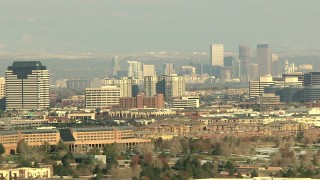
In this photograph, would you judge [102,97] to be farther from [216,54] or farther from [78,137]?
[216,54]

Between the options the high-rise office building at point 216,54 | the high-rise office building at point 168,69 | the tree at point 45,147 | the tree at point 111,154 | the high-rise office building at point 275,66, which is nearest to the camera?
the tree at point 111,154

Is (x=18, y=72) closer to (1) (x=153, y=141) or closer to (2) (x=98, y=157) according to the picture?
(1) (x=153, y=141)

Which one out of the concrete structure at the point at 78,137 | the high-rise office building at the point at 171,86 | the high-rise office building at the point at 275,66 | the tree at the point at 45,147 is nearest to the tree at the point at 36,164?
the tree at the point at 45,147

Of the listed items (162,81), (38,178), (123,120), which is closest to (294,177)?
(38,178)

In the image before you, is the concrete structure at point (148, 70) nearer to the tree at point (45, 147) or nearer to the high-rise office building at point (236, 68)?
the high-rise office building at point (236, 68)

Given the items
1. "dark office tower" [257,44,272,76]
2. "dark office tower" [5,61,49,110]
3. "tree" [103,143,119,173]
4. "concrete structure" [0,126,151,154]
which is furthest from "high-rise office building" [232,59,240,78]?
"tree" [103,143,119,173]

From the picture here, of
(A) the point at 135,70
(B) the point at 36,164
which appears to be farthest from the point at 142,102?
(B) the point at 36,164
